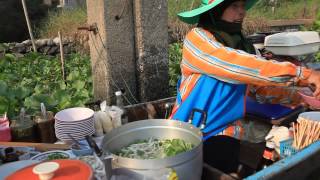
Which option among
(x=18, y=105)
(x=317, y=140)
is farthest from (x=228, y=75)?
(x=18, y=105)

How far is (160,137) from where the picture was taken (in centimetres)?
214

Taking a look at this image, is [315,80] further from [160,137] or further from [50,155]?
[50,155]

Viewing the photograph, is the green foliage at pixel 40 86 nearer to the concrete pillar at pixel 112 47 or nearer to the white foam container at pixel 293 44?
the concrete pillar at pixel 112 47

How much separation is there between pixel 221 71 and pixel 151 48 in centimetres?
176

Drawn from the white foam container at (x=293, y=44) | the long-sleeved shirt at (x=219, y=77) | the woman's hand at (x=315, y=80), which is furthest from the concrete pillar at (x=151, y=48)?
the woman's hand at (x=315, y=80)

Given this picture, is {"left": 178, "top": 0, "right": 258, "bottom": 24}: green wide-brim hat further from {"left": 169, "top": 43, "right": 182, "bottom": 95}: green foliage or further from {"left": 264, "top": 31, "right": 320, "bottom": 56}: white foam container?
{"left": 264, "top": 31, "right": 320, "bottom": 56}: white foam container

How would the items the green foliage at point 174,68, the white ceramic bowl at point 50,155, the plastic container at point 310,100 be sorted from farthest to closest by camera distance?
the green foliage at point 174,68 < the plastic container at point 310,100 < the white ceramic bowl at point 50,155

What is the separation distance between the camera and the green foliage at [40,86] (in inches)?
135

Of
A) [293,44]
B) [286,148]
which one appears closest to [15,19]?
[293,44]

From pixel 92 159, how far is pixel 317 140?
146 centimetres

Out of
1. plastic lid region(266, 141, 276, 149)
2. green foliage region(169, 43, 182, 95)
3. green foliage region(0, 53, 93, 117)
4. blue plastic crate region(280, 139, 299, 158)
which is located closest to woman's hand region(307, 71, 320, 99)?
blue plastic crate region(280, 139, 299, 158)

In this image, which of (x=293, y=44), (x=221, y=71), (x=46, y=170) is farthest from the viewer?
(x=293, y=44)

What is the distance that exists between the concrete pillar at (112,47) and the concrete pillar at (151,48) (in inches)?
3.4

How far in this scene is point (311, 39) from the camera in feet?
15.4
